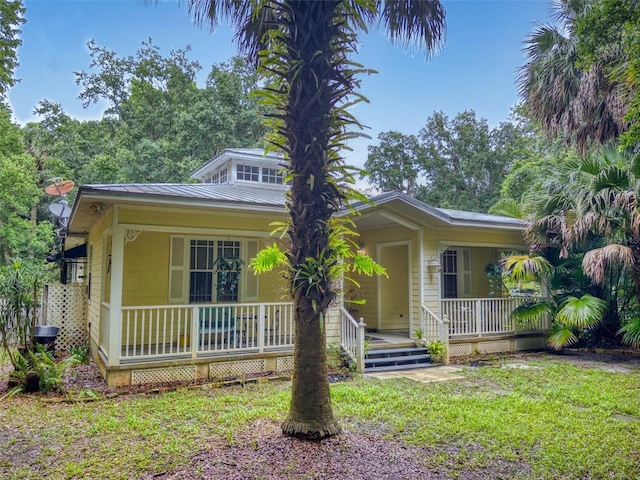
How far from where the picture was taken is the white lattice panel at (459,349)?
34.2 feet

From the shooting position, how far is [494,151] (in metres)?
28.0

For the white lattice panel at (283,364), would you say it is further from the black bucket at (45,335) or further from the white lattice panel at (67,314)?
the white lattice panel at (67,314)

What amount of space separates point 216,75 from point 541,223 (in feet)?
73.3

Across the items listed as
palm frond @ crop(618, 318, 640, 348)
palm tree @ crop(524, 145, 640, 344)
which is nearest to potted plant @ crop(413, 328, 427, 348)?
palm tree @ crop(524, 145, 640, 344)

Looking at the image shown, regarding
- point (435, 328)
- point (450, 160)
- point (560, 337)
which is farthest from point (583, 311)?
point (450, 160)

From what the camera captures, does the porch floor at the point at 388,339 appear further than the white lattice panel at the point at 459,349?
No

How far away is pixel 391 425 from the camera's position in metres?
5.30

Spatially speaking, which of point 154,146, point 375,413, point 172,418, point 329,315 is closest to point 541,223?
point 329,315

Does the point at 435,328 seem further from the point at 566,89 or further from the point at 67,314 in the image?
the point at 67,314

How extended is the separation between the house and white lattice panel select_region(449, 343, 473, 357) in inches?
1.3

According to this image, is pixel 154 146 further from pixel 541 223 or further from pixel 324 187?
pixel 324 187

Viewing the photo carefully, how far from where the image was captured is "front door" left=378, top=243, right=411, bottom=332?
39.1 feet

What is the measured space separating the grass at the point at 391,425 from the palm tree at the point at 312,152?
37.8 inches

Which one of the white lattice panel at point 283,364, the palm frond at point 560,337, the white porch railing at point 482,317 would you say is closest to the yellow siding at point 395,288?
the white porch railing at point 482,317
